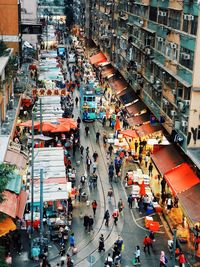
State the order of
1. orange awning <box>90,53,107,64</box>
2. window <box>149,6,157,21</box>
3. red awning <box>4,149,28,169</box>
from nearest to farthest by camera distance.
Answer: red awning <box>4,149,28,169</box>
window <box>149,6,157,21</box>
orange awning <box>90,53,107,64</box>

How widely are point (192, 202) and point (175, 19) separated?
48.4 ft

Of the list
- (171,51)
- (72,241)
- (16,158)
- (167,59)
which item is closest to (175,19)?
(171,51)

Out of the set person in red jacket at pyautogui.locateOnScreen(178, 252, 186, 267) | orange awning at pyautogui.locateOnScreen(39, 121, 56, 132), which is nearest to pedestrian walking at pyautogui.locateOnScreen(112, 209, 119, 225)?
person in red jacket at pyautogui.locateOnScreen(178, 252, 186, 267)

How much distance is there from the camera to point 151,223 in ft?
104

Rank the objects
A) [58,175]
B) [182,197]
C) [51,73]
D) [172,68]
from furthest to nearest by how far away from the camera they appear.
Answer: [51,73], [172,68], [58,175], [182,197]

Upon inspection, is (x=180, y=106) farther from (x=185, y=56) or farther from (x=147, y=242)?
(x=147, y=242)

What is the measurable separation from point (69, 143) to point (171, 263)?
21545mm

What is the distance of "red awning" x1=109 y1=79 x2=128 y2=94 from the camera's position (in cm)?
6188

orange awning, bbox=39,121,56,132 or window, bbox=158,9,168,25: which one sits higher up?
window, bbox=158,9,168,25

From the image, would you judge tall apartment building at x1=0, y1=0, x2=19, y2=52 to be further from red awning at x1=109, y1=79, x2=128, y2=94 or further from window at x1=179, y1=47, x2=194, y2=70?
window at x1=179, y1=47, x2=194, y2=70

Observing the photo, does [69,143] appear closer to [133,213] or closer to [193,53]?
[133,213]

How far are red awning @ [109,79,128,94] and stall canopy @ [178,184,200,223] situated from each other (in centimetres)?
3117

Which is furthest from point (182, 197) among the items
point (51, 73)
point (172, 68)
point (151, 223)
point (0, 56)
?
point (51, 73)

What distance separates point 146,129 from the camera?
45281 mm
